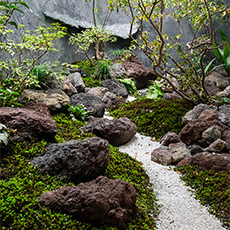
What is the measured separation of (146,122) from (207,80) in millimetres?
3657

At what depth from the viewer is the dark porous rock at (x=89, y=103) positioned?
521 centimetres

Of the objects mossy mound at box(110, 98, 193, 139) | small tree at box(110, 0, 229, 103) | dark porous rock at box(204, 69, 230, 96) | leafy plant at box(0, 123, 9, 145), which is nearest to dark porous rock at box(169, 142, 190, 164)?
mossy mound at box(110, 98, 193, 139)

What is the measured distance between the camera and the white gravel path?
254 cm

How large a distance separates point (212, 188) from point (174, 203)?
568 millimetres

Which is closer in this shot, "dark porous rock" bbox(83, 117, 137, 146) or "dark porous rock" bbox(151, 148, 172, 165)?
"dark porous rock" bbox(151, 148, 172, 165)

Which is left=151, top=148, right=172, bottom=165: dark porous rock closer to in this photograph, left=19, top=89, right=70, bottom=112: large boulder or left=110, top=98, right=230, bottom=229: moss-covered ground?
left=110, top=98, right=230, bottom=229: moss-covered ground

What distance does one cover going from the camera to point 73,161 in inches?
99.4

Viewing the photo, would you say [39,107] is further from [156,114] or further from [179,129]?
[179,129]

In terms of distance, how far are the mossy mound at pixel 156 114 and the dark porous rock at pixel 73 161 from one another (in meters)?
2.38

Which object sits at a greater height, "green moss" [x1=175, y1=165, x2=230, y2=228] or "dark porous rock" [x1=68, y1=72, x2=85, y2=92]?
"dark porous rock" [x1=68, y1=72, x2=85, y2=92]

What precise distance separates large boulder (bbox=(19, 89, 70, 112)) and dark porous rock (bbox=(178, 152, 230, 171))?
92.6 inches

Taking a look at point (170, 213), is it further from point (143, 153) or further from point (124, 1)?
point (124, 1)

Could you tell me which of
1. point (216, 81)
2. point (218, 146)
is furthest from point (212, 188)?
point (216, 81)

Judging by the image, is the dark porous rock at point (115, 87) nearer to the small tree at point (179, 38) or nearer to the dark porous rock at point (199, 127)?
the small tree at point (179, 38)
